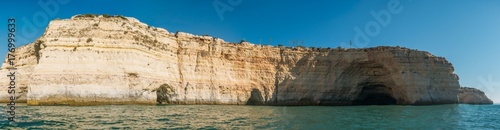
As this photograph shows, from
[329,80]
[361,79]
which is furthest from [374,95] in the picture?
[329,80]

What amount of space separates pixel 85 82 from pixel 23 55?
16170mm

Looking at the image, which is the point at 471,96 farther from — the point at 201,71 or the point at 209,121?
the point at 209,121

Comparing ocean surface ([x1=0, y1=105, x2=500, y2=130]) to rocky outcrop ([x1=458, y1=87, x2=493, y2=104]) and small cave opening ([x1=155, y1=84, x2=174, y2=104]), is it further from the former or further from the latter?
rocky outcrop ([x1=458, y1=87, x2=493, y2=104])

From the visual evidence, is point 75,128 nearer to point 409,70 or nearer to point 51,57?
point 51,57

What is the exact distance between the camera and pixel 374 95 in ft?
174

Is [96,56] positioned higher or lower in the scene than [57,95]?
higher

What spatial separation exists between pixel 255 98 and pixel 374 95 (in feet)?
62.4

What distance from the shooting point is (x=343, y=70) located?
4844 centimetres

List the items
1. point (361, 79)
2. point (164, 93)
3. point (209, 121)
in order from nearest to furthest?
point (209, 121), point (164, 93), point (361, 79)

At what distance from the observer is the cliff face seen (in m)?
30.5

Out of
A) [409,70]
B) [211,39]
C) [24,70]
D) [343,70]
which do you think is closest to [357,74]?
[343,70]

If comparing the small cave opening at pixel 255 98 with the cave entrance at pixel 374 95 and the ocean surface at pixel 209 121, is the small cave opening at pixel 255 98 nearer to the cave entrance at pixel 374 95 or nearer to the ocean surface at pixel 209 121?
the cave entrance at pixel 374 95

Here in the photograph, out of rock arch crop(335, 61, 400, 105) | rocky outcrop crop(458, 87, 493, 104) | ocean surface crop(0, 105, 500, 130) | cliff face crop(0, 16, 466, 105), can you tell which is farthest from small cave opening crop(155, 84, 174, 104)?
rocky outcrop crop(458, 87, 493, 104)

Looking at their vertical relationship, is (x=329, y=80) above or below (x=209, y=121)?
above
